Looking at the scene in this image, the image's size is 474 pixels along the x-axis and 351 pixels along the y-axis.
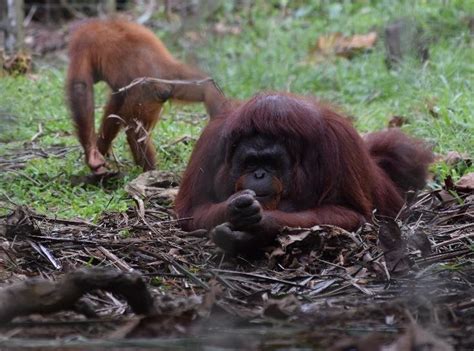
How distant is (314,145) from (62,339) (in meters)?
2.01

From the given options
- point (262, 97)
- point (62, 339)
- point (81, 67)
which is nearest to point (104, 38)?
point (81, 67)

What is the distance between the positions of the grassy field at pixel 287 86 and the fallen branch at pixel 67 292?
1774 millimetres

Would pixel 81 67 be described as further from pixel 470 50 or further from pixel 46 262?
pixel 470 50

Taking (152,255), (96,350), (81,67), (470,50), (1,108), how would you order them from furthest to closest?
(470,50) < (81,67) < (152,255) < (1,108) < (96,350)

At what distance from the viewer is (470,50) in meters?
8.36

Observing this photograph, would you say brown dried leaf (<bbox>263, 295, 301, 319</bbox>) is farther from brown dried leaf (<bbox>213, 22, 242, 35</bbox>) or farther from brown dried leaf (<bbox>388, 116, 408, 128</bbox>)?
brown dried leaf (<bbox>213, 22, 242, 35</bbox>)

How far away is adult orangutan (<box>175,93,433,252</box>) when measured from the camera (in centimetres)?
408

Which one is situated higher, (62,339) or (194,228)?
(62,339)

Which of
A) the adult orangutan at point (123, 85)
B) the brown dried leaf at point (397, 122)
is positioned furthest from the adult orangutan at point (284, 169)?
the brown dried leaf at point (397, 122)

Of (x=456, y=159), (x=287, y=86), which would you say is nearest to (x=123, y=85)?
(x=287, y=86)

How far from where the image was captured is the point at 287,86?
7730mm

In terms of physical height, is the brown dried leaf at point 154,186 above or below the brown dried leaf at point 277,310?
below

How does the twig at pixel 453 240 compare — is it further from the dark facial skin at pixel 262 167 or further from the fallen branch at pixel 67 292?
the fallen branch at pixel 67 292

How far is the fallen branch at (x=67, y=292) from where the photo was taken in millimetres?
2477
